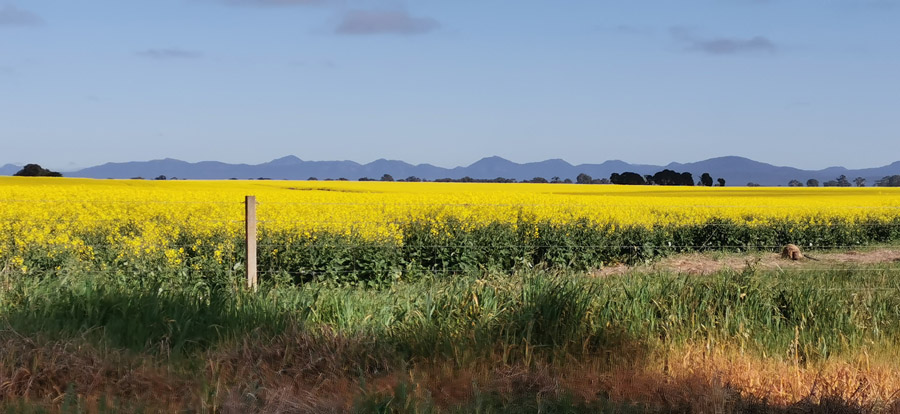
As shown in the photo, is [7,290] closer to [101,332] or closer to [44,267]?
[101,332]

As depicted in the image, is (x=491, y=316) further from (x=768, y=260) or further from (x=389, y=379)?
(x=768, y=260)

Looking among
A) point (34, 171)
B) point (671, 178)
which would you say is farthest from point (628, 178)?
point (34, 171)

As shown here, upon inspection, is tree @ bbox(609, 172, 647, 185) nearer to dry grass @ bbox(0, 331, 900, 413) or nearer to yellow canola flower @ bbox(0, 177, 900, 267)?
yellow canola flower @ bbox(0, 177, 900, 267)

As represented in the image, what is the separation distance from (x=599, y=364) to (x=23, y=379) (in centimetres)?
361

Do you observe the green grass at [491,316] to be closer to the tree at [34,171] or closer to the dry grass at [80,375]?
the dry grass at [80,375]

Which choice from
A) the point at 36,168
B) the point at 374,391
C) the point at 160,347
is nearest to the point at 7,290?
the point at 160,347

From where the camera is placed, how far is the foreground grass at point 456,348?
14.6 ft

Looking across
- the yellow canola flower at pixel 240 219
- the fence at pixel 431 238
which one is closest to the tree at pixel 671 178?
the yellow canola flower at pixel 240 219

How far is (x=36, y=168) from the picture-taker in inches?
1724

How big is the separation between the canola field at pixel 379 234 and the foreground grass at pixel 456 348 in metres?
2.00

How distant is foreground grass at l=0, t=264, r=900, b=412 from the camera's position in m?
4.44

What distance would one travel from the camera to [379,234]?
39.3 feet

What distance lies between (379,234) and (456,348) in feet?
23.0

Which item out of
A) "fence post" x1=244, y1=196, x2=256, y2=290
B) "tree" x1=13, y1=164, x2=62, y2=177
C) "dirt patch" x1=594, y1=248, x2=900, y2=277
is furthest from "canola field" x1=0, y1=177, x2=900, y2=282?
"tree" x1=13, y1=164, x2=62, y2=177
